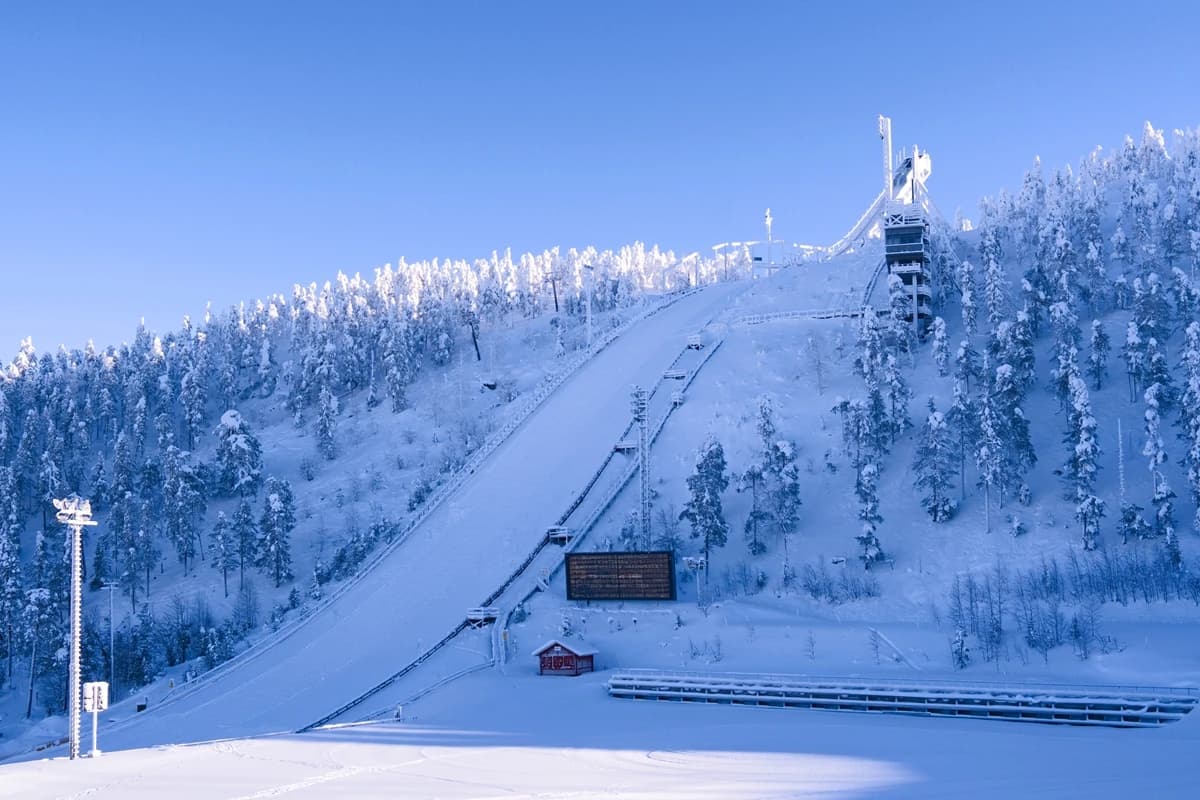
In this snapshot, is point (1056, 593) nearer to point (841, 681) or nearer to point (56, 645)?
point (841, 681)

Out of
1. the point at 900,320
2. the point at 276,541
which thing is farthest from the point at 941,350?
the point at 276,541

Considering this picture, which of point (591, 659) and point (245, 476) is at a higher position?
point (245, 476)

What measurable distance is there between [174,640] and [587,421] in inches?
1172

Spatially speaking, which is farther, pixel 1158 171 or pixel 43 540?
pixel 1158 171

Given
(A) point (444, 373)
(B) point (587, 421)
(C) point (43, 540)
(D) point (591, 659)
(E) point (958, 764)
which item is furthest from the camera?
(A) point (444, 373)

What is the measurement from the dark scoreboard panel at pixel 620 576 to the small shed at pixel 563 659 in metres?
6.96

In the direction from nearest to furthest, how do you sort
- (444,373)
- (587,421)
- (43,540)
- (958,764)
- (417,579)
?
1. (958,764)
2. (417,579)
3. (43,540)
4. (587,421)
5. (444,373)

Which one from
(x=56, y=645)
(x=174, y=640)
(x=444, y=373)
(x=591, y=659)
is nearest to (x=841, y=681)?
(x=591, y=659)

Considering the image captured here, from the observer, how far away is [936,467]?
55.1m

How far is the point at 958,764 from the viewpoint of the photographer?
920 inches

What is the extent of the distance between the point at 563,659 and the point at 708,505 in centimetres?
1420

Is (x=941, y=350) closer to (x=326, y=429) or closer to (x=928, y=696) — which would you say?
(x=928, y=696)

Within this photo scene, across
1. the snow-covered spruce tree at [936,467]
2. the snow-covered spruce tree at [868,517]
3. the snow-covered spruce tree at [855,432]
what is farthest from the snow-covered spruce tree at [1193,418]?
the snow-covered spruce tree at [855,432]

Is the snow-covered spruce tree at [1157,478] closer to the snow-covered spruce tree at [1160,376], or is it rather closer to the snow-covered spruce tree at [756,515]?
the snow-covered spruce tree at [1160,376]
